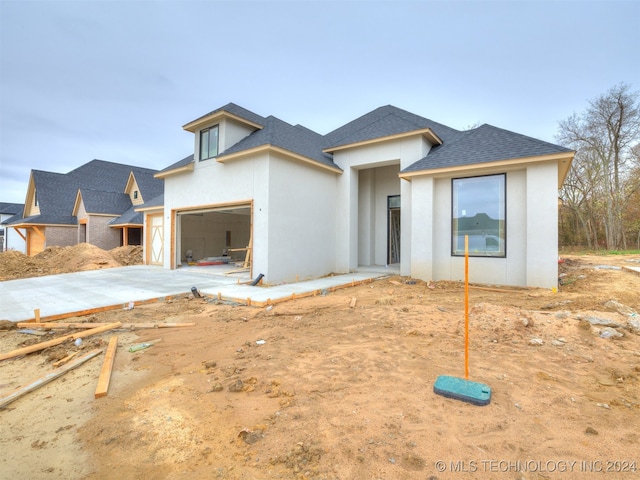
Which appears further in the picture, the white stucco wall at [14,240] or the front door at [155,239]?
the white stucco wall at [14,240]

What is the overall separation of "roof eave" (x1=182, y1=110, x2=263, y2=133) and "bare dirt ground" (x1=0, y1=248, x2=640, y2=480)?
29.1 ft

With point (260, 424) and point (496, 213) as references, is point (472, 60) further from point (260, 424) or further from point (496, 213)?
point (260, 424)

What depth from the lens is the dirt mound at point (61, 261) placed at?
14.8 metres

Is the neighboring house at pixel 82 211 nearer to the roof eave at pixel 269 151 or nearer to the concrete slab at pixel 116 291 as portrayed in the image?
the concrete slab at pixel 116 291

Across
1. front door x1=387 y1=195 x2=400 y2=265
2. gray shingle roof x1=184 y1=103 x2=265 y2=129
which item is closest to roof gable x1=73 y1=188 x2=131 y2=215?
gray shingle roof x1=184 y1=103 x2=265 y2=129

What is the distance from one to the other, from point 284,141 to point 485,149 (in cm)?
716

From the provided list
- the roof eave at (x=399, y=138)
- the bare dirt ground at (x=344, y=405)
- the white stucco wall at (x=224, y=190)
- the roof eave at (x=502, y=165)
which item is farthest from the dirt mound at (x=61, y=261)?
the roof eave at (x=502, y=165)

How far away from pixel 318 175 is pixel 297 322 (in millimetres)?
7228

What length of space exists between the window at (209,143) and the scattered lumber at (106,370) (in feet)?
29.5

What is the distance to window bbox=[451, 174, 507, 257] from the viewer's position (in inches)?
358

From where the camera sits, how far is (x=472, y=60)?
16.0 metres

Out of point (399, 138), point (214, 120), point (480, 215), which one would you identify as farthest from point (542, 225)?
point (214, 120)

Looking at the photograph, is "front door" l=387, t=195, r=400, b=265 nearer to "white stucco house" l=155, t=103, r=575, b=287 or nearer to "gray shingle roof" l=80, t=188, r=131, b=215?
"white stucco house" l=155, t=103, r=575, b=287

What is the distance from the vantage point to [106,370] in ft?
11.8
